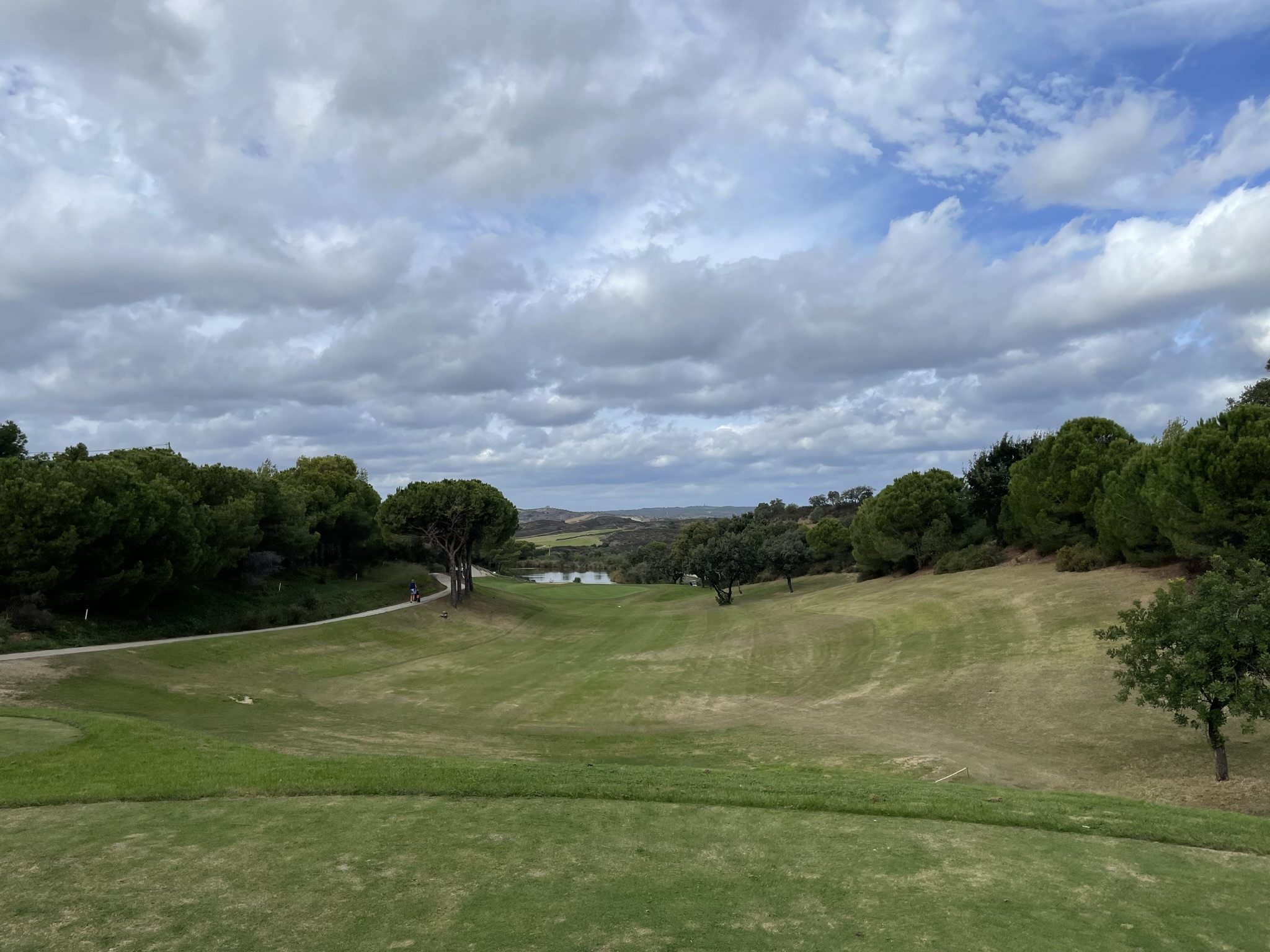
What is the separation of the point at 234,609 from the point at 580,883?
138 ft

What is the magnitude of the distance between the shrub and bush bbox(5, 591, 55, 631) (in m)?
53.0

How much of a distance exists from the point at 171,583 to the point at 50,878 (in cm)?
3607

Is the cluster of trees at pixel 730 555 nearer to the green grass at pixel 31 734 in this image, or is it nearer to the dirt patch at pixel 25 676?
the dirt patch at pixel 25 676

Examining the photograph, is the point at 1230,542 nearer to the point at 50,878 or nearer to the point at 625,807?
the point at 625,807

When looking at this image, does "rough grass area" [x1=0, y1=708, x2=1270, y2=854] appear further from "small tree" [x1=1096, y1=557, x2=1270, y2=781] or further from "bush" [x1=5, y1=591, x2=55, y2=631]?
"bush" [x1=5, y1=591, x2=55, y2=631]

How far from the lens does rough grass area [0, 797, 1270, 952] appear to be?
6172 millimetres

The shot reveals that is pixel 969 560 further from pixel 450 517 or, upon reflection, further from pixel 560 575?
pixel 560 575

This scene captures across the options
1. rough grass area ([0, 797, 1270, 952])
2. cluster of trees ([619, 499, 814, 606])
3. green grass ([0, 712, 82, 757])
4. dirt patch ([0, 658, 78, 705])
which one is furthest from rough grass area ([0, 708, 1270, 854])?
cluster of trees ([619, 499, 814, 606])

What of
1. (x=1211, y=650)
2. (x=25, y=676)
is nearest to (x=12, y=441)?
(x=25, y=676)

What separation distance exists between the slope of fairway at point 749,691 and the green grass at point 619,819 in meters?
0.18

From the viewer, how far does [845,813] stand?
10.8 metres

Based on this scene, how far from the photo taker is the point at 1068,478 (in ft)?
159

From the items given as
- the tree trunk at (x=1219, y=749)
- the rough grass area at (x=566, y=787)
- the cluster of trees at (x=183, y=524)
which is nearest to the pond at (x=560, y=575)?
the cluster of trees at (x=183, y=524)

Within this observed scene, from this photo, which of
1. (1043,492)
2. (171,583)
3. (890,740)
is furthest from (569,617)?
(890,740)
